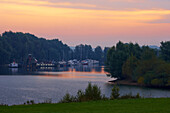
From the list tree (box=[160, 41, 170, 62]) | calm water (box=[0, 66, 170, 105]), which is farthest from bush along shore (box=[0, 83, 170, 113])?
tree (box=[160, 41, 170, 62])

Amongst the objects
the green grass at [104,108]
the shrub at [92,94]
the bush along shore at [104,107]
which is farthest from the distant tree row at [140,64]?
the green grass at [104,108]

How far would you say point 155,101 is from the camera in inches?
1171

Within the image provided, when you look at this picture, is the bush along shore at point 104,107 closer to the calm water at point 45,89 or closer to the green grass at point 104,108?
the green grass at point 104,108

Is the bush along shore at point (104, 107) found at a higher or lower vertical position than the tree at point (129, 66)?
lower

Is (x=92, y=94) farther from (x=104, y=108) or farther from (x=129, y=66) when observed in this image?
(x=129, y=66)

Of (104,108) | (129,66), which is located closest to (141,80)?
(129,66)

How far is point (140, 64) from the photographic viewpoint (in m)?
92.4

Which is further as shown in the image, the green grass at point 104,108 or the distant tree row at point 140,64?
the distant tree row at point 140,64

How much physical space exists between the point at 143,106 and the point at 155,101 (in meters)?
3.38

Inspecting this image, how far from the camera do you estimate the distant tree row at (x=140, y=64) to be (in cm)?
8331

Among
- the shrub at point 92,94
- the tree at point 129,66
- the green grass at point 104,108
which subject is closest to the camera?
the green grass at point 104,108

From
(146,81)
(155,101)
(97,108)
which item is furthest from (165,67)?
(97,108)

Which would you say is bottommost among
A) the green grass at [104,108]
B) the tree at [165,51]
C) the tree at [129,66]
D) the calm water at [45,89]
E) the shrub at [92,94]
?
the calm water at [45,89]

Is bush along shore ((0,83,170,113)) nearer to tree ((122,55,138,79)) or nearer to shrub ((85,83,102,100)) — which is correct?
shrub ((85,83,102,100))
